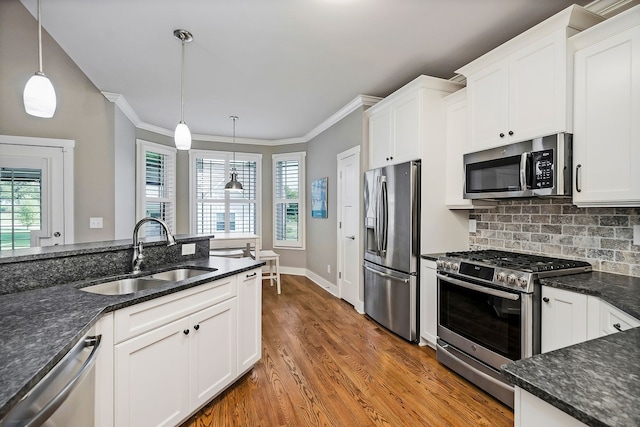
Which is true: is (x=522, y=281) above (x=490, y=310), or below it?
above

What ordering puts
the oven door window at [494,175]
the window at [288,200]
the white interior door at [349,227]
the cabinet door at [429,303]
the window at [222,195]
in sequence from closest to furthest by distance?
1. the oven door window at [494,175]
2. the cabinet door at [429,303]
3. the white interior door at [349,227]
4. the window at [222,195]
5. the window at [288,200]

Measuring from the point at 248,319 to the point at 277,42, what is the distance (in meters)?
2.27

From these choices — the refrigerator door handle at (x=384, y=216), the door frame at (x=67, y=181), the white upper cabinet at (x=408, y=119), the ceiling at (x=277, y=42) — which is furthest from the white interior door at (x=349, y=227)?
the door frame at (x=67, y=181)

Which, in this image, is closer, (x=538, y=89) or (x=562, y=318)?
(x=562, y=318)

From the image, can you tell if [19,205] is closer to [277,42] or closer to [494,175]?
[277,42]

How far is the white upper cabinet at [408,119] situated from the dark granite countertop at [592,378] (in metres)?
2.20

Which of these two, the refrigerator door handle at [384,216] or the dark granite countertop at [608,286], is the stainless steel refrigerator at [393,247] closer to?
the refrigerator door handle at [384,216]

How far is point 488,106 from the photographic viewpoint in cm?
237

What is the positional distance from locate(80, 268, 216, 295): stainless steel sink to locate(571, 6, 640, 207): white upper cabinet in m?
2.52

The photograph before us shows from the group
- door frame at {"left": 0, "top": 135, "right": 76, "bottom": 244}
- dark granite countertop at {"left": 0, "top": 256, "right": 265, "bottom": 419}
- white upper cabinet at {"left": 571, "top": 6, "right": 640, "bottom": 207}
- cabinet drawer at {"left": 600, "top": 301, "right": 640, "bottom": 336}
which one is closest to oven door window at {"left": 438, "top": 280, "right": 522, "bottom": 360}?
cabinet drawer at {"left": 600, "top": 301, "right": 640, "bottom": 336}

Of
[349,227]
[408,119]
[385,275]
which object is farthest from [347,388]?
[408,119]

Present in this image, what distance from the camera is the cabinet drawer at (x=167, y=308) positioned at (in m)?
1.43

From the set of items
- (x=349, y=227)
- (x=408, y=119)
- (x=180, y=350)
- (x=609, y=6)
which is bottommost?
(x=180, y=350)

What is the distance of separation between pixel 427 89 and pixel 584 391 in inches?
108
